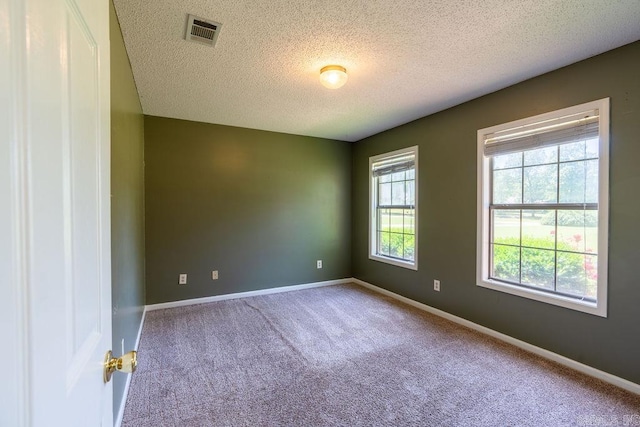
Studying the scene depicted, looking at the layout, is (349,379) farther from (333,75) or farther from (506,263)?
(333,75)

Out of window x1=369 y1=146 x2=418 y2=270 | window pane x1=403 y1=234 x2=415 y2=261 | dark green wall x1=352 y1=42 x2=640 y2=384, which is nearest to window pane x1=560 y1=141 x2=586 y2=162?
dark green wall x1=352 y1=42 x2=640 y2=384

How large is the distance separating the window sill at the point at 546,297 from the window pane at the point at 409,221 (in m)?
1.12

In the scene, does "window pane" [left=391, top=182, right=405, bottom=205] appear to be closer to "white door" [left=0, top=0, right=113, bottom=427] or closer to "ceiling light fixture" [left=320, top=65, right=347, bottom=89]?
"ceiling light fixture" [left=320, top=65, right=347, bottom=89]

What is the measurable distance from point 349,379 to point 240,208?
270cm

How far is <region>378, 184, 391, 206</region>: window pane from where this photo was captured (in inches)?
173

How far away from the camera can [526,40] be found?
6.61 ft

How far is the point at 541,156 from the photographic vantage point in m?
2.60

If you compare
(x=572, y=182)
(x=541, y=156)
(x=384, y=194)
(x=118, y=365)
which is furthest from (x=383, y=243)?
(x=118, y=365)

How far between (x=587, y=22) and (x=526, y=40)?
0.31 m

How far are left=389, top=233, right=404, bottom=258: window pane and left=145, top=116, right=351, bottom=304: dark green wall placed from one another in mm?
896

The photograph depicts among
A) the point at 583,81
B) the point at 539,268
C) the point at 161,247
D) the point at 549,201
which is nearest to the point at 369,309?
the point at 539,268

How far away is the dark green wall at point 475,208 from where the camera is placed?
205 centimetres

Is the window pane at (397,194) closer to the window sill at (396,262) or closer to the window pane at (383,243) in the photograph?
the window pane at (383,243)

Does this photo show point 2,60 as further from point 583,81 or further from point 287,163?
point 287,163
